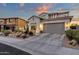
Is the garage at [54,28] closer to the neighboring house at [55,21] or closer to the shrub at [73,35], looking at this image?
the neighboring house at [55,21]

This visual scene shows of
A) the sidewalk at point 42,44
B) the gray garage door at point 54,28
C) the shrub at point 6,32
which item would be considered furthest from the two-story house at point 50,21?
the shrub at point 6,32

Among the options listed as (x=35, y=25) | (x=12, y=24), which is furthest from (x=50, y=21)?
(x=12, y=24)

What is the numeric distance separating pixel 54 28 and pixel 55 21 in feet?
0.56

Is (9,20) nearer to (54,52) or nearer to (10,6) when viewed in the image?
(10,6)

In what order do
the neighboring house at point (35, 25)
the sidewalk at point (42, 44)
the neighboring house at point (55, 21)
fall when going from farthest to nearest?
the neighboring house at point (35, 25)
the neighboring house at point (55, 21)
the sidewalk at point (42, 44)

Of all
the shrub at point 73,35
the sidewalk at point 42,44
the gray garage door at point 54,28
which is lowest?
the sidewalk at point 42,44

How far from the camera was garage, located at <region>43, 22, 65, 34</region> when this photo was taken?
4.26 metres

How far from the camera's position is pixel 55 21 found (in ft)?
14.2

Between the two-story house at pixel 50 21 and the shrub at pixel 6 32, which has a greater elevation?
the two-story house at pixel 50 21

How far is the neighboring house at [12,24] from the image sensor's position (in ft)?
14.1

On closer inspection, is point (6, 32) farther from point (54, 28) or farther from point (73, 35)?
point (73, 35)

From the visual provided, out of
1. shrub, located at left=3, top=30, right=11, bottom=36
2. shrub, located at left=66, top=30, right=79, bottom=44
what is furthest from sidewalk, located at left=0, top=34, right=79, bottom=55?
shrub, located at left=66, top=30, right=79, bottom=44

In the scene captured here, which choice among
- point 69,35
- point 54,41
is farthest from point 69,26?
point 54,41
